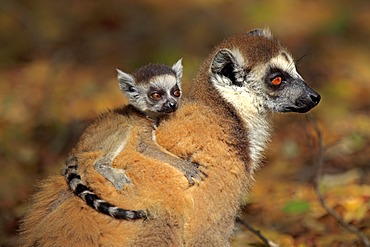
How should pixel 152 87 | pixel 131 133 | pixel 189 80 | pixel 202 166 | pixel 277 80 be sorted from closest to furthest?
1. pixel 202 166
2. pixel 131 133
3. pixel 277 80
4. pixel 152 87
5. pixel 189 80

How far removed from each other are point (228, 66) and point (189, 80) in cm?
600

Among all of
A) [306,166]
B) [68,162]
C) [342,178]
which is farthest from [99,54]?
[68,162]

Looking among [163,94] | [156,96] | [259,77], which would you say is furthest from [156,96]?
[259,77]

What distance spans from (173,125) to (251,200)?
3.03 metres

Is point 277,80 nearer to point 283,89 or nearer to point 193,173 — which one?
point 283,89

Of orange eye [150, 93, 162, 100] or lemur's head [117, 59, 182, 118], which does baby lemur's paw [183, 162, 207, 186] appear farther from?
orange eye [150, 93, 162, 100]

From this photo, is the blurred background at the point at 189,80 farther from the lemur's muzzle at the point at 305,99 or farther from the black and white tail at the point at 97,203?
the black and white tail at the point at 97,203

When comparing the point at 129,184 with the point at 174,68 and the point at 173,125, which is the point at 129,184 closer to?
the point at 173,125

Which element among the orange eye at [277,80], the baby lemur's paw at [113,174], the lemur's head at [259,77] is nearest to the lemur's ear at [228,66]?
the lemur's head at [259,77]

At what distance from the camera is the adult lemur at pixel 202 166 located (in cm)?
597

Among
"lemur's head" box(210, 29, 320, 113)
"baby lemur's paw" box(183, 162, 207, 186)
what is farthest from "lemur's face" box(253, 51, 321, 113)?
"baby lemur's paw" box(183, 162, 207, 186)

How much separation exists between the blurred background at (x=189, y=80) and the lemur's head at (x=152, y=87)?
0.97m

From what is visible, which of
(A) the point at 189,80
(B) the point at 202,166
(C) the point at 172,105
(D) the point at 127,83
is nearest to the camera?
(B) the point at 202,166

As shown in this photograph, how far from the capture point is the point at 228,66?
6781mm
